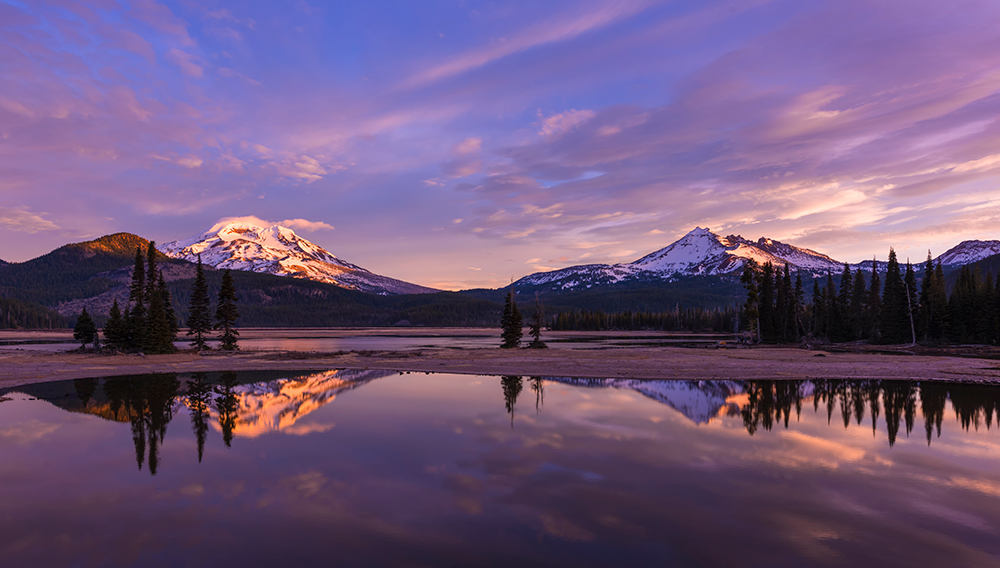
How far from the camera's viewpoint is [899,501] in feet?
44.7

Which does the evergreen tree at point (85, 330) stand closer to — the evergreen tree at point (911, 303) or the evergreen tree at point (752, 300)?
the evergreen tree at point (752, 300)

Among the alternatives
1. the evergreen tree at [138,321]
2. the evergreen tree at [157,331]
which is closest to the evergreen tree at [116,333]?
the evergreen tree at [138,321]

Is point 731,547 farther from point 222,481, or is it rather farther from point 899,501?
point 222,481

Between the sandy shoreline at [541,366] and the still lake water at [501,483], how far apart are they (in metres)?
13.7

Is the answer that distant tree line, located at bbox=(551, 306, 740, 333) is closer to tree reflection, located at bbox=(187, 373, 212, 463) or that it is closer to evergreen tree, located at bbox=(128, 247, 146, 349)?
evergreen tree, located at bbox=(128, 247, 146, 349)

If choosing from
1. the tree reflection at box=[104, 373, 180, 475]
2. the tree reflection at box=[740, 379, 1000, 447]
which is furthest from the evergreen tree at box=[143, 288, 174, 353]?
the tree reflection at box=[740, 379, 1000, 447]

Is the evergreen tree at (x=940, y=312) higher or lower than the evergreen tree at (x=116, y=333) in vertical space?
higher

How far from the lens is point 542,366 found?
50.4m

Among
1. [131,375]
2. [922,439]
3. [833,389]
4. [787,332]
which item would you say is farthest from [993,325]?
[131,375]

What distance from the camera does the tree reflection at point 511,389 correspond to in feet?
92.3

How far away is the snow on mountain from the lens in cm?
2705

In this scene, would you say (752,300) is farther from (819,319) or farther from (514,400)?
(514,400)

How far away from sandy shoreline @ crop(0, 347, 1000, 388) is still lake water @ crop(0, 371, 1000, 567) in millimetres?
13697

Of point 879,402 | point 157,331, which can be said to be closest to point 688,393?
point 879,402
